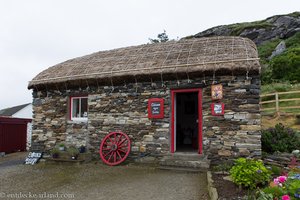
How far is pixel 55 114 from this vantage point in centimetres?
1001

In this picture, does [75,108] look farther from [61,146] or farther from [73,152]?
[73,152]

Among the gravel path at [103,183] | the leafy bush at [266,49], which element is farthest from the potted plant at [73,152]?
the leafy bush at [266,49]

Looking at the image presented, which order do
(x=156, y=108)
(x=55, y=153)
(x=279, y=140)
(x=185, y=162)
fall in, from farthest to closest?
(x=55, y=153) → (x=156, y=108) → (x=279, y=140) → (x=185, y=162)

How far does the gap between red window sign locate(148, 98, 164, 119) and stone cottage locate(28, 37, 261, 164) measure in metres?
0.03

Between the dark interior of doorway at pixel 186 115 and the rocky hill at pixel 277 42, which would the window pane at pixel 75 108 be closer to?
the dark interior of doorway at pixel 186 115

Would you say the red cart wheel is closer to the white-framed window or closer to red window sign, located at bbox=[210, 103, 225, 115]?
the white-framed window

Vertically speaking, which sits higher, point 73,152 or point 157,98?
point 157,98

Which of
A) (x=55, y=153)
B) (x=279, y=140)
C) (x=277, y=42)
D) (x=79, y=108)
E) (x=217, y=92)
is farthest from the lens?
(x=277, y=42)

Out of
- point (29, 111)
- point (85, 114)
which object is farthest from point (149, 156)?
point (29, 111)

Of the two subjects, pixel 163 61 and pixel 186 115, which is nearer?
pixel 163 61

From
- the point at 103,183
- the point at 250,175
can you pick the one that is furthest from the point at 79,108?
the point at 250,175

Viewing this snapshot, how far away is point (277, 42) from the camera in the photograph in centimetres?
2952

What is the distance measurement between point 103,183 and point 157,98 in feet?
10.7

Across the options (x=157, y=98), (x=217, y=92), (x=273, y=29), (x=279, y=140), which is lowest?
(x=279, y=140)
